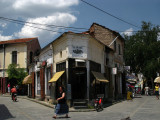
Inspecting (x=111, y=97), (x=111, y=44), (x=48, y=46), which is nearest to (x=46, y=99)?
(x=48, y=46)

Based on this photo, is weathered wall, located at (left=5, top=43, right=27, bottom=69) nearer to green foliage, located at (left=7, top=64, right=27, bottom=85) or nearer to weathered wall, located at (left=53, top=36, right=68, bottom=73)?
green foliage, located at (left=7, top=64, right=27, bottom=85)

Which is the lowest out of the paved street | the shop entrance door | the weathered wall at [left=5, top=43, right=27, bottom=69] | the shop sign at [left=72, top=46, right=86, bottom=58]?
the paved street

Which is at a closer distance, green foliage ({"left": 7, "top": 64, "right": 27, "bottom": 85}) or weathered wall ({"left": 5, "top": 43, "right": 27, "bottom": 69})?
green foliage ({"left": 7, "top": 64, "right": 27, "bottom": 85})

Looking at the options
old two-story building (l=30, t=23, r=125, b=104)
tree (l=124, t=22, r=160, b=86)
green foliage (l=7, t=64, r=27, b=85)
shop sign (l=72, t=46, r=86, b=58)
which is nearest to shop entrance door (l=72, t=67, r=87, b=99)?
old two-story building (l=30, t=23, r=125, b=104)

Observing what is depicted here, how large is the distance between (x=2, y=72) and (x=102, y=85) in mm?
20081

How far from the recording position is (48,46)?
20.4 metres

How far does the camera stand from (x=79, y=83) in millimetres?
17656

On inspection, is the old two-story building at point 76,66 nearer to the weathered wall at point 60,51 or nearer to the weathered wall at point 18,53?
the weathered wall at point 60,51

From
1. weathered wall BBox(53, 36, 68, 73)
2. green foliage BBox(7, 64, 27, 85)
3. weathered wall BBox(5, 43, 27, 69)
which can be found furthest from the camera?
weathered wall BBox(5, 43, 27, 69)

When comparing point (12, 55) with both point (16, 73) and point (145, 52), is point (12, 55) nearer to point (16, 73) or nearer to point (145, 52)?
point (16, 73)

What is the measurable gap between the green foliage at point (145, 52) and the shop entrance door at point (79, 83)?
76.7 feet

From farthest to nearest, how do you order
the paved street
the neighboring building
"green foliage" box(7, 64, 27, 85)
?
"green foliage" box(7, 64, 27, 85) → the neighboring building → the paved street

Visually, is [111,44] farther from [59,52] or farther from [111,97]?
[59,52]

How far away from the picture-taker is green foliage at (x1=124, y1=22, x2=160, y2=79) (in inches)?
1529
